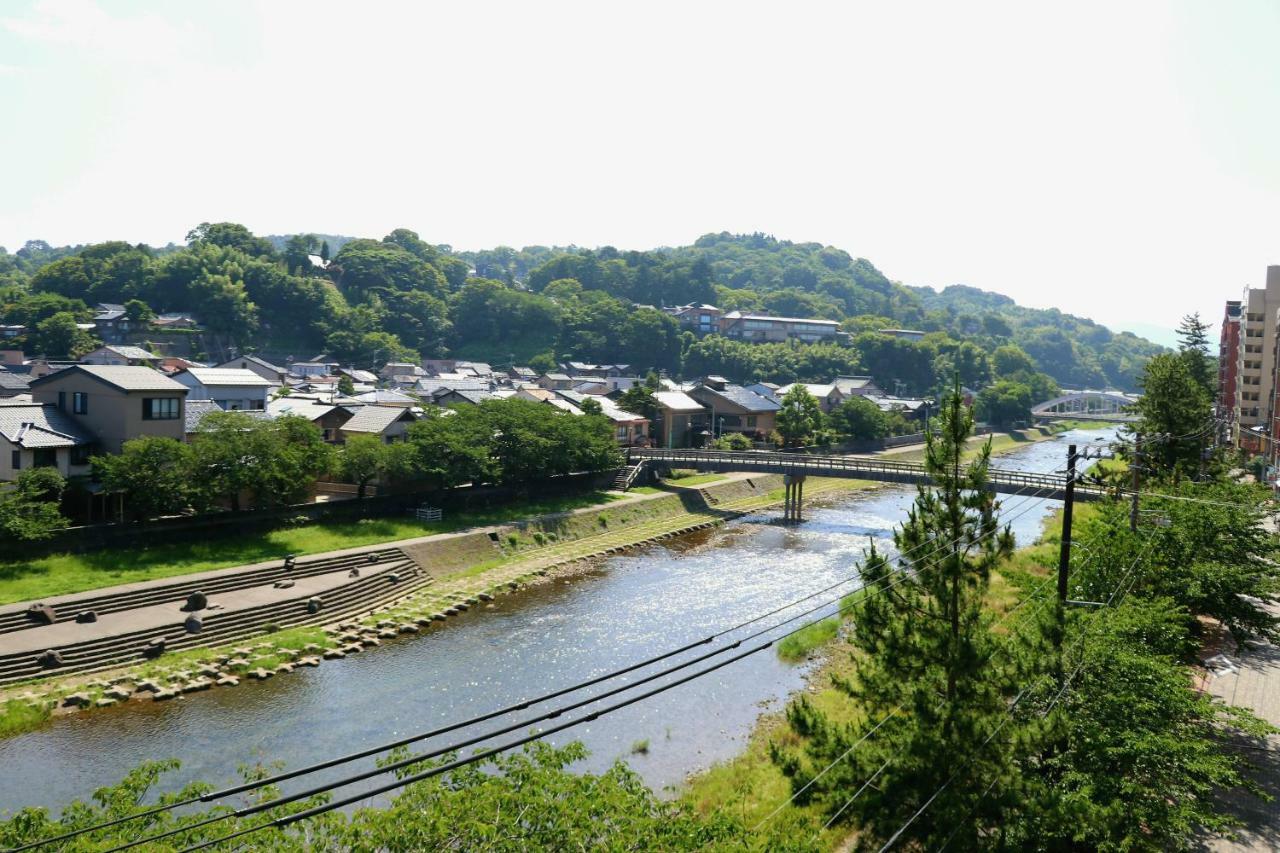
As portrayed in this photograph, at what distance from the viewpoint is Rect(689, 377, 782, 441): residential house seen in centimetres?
6738

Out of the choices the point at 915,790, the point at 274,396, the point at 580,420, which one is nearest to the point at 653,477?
the point at 580,420

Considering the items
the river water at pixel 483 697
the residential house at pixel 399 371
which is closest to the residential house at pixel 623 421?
the river water at pixel 483 697

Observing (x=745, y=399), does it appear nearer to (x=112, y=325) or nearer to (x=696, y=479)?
(x=696, y=479)

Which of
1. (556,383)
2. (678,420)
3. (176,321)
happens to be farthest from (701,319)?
(176,321)

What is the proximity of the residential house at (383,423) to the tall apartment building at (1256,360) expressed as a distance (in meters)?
52.6

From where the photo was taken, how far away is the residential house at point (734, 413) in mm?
67375

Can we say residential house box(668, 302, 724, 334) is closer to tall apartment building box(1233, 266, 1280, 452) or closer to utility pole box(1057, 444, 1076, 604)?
tall apartment building box(1233, 266, 1280, 452)

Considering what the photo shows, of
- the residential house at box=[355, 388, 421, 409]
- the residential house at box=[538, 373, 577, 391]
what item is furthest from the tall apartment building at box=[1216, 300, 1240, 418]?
the residential house at box=[355, 388, 421, 409]

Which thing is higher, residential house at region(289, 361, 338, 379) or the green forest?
the green forest

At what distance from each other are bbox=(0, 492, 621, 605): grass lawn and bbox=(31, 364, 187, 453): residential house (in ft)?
16.5

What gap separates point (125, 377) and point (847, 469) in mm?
33470

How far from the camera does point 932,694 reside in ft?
42.0

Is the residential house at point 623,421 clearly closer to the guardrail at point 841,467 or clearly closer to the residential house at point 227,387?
the guardrail at point 841,467

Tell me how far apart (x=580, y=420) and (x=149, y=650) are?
26018 mm
